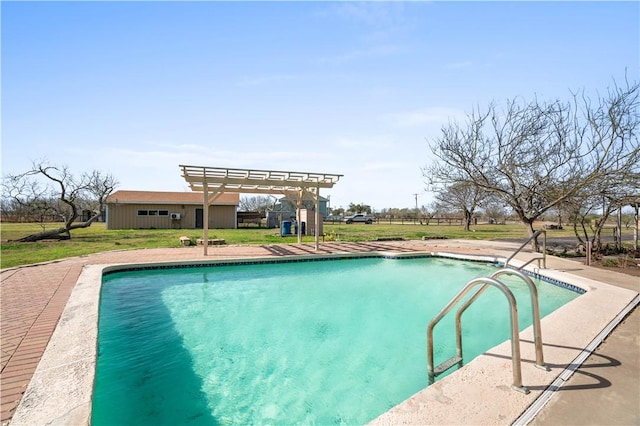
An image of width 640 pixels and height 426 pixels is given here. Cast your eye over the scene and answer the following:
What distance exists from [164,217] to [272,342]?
24.3 meters

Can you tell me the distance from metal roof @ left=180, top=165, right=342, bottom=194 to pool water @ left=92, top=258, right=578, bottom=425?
3851 millimetres

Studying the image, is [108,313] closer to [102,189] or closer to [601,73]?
[601,73]

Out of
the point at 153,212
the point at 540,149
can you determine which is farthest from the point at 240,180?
the point at 153,212

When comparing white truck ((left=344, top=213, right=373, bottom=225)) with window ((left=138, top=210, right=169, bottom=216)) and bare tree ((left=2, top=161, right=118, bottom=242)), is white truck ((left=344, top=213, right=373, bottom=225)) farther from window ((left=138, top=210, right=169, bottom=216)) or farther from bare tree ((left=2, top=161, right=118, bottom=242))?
bare tree ((left=2, top=161, right=118, bottom=242))

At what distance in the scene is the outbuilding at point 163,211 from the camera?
25031 millimetres

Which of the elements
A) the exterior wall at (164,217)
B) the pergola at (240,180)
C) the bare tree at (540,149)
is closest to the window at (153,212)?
the exterior wall at (164,217)

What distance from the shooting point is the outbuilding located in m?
25.0

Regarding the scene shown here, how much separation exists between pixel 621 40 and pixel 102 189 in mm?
27149

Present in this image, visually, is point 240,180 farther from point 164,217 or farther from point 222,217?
point 164,217

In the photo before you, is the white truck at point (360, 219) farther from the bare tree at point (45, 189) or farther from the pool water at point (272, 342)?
the pool water at point (272, 342)

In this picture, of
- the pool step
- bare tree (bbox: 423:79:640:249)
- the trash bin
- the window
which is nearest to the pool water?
the pool step

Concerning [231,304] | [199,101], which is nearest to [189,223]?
[199,101]

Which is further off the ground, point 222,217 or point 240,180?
point 240,180

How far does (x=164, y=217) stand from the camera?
2600 centimetres
